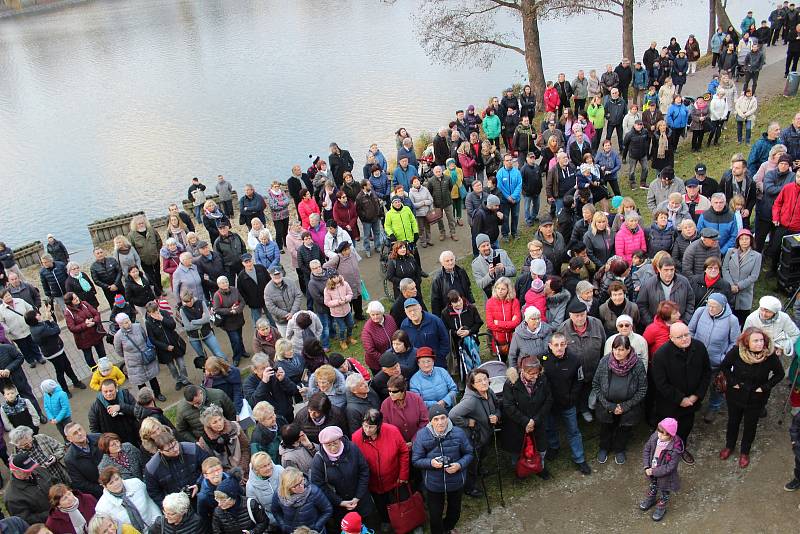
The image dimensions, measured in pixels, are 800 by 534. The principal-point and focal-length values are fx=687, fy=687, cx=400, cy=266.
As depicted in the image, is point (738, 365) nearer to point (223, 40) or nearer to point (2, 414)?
point (2, 414)

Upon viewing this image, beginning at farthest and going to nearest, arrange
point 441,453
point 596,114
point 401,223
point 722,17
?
point 722,17 < point 596,114 < point 401,223 < point 441,453

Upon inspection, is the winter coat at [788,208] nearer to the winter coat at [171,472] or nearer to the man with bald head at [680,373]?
the man with bald head at [680,373]

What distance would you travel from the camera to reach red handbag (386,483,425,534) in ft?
20.4

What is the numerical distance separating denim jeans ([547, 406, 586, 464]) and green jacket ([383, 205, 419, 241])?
4846 millimetres

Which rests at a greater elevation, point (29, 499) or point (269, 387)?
point (269, 387)

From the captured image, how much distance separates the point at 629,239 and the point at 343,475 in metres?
4.97

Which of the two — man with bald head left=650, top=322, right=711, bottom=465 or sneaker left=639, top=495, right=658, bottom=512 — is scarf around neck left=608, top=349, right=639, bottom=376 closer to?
man with bald head left=650, top=322, right=711, bottom=465

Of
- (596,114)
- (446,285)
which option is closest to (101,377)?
(446,285)

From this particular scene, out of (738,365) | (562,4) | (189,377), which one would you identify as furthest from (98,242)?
(738,365)

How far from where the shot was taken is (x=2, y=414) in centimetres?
836

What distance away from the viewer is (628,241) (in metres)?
8.77

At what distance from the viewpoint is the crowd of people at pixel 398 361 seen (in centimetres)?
599

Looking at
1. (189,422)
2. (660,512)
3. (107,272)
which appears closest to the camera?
(660,512)

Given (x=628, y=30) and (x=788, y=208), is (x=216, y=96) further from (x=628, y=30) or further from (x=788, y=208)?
(x=788, y=208)
